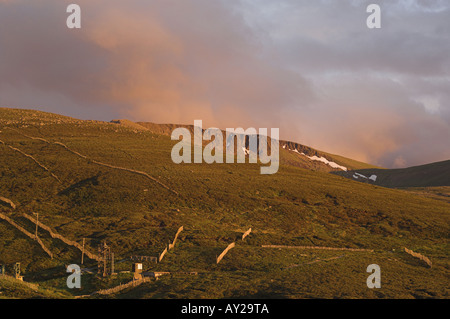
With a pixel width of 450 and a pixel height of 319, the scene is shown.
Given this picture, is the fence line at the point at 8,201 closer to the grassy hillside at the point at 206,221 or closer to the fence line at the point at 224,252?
the grassy hillside at the point at 206,221

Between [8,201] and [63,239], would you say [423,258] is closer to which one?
[63,239]

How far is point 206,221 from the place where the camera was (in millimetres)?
67438

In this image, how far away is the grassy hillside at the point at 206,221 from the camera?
39219 millimetres

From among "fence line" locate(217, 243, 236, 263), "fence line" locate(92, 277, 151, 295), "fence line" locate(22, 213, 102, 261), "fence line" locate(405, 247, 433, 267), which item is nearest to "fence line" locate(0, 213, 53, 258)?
"fence line" locate(22, 213, 102, 261)

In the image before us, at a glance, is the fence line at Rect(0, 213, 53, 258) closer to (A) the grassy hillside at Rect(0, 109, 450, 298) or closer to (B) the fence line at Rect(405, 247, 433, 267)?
(A) the grassy hillside at Rect(0, 109, 450, 298)

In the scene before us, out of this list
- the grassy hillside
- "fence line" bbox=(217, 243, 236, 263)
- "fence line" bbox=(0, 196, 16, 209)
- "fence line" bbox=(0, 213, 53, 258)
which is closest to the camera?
the grassy hillside

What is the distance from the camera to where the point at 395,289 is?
37719mm

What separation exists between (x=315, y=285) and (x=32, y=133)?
342 ft

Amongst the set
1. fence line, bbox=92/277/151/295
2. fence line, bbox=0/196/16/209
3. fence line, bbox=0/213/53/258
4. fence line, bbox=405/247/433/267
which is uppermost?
fence line, bbox=0/196/16/209

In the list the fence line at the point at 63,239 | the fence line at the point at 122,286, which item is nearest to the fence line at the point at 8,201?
the fence line at the point at 63,239

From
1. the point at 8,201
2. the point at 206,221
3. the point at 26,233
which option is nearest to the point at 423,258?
the point at 206,221

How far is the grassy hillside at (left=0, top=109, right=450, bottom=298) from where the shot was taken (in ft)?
129
